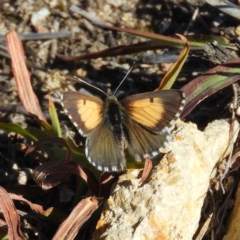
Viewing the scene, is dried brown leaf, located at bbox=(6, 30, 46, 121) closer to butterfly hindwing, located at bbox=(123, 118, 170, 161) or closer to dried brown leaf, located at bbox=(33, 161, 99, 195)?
dried brown leaf, located at bbox=(33, 161, 99, 195)

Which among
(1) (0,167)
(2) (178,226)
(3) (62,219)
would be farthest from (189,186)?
(1) (0,167)

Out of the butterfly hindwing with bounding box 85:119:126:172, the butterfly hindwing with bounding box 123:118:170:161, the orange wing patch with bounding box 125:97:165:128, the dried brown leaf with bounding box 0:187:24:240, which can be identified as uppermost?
the orange wing patch with bounding box 125:97:165:128

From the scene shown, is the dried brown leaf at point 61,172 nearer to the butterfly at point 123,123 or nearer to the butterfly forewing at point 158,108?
the butterfly at point 123,123

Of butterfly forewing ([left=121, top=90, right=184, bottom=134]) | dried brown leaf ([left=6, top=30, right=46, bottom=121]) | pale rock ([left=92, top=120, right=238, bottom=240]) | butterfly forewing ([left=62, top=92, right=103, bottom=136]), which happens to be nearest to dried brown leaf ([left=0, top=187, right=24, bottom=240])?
pale rock ([left=92, top=120, right=238, bottom=240])

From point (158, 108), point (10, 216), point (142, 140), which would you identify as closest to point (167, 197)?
point (142, 140)

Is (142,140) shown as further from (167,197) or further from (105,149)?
(167,197)

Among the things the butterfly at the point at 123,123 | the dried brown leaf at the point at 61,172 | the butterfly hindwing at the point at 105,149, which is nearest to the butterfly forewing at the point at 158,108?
the butterfly at the point at 123,123

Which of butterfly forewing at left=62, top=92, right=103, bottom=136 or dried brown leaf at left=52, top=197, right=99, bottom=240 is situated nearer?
dried brown leaf at left=52, top=197, right=99, bottom=240
